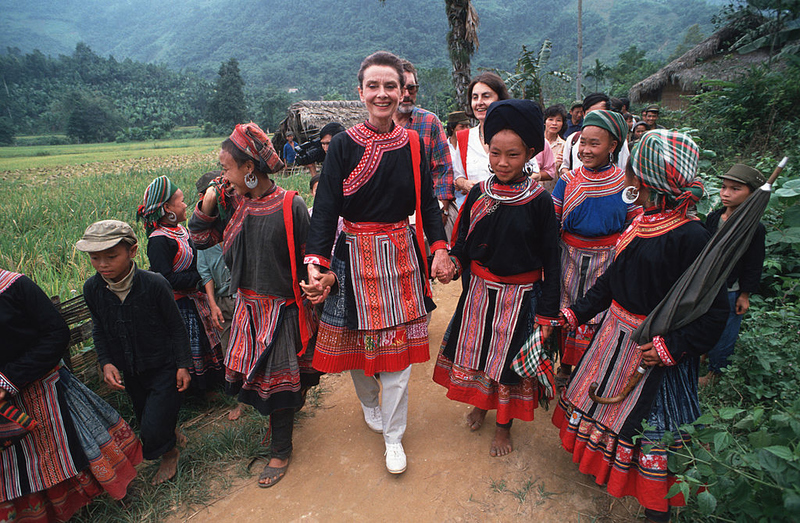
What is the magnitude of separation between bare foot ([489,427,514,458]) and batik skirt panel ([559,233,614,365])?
64 cm

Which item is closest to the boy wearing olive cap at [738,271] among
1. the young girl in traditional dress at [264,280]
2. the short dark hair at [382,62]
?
the short dark hair at [382,62]

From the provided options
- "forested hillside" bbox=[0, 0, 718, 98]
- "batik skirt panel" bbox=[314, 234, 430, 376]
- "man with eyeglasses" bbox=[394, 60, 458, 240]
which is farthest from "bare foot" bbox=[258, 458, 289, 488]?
"forested hillside" bbox=[0, 0, 718, 98]

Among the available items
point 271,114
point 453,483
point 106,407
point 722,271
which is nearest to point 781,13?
point 722,271

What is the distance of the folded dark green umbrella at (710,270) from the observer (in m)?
1.63

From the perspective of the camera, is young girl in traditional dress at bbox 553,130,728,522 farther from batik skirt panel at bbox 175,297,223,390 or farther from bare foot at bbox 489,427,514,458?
batik skirt panel at bbox 175,297,223,390

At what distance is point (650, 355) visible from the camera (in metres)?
1.78

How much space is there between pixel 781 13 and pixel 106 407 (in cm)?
1508

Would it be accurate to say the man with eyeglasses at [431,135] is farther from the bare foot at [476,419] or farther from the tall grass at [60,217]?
the tall grass at [60,217]

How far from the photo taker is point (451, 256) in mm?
2506

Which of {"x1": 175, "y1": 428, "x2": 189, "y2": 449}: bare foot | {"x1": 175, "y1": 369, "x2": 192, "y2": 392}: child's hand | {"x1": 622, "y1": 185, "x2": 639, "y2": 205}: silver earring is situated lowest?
{"x1": 175, "y1": 428, "x2": 189, "y2": 449}: bare foot

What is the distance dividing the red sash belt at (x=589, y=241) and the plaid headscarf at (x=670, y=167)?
2.46ft

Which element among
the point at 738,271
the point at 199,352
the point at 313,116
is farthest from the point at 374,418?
the point at 313,116

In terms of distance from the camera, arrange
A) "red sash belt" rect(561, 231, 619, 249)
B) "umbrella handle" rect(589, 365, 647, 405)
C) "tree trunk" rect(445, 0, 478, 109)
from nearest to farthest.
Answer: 1. "umbrella handle" rect(589, 365, 647, 405)
2. "red sash belt" rect(561, 231, 619, 249)
3. "tree trunk" rect(445, 0, 478, 109)

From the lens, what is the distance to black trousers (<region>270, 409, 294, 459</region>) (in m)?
2.46
